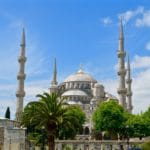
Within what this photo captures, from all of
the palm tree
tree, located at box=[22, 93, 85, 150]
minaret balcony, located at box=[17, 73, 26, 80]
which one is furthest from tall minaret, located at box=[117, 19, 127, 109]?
the palm tree

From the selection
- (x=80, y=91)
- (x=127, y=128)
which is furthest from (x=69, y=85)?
(x=127, y=128)

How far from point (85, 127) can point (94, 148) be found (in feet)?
84.1

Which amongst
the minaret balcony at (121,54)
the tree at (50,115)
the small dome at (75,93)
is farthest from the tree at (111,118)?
the tree at (50,115)

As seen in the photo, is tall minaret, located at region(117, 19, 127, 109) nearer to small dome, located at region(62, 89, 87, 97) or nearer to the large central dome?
small dome, located at region(62, 89, 87, 97)

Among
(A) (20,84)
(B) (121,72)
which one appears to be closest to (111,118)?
(B) (121,72)

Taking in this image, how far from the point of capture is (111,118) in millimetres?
63594

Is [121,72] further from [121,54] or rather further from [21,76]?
[21,76]

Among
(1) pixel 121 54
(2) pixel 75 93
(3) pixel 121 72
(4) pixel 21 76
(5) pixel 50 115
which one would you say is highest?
(1) pixel 121 54

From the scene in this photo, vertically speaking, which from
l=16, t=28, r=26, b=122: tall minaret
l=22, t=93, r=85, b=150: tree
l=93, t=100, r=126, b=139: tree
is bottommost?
l=22, t=93, r=85, b=150: tree

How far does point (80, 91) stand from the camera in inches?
3511

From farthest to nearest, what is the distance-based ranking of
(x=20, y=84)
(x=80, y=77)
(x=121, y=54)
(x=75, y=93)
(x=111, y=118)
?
(x=80, y=77) → (x=75, y=93) → (x=121, y=54) → (x=20, y=84) → (x=111, y=118)

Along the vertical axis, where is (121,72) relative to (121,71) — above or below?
below

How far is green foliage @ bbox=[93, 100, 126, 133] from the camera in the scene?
208ft

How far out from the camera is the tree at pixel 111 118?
63.4 metres
